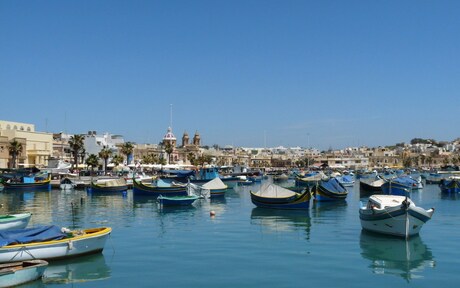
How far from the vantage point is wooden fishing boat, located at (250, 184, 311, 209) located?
128 feet

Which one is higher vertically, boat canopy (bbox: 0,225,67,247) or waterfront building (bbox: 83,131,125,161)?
waterfront building (bbox: 83,131,125,161)

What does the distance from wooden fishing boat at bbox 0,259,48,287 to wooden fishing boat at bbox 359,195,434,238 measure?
16.7m

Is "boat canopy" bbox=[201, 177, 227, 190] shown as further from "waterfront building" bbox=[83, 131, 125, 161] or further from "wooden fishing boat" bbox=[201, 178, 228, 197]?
"waterfront building" bbox=[83, 131, 125, 161]

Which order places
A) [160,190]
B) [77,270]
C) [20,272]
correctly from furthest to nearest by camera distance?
1. [160,190]
2. [77,270]
3. [20,272]

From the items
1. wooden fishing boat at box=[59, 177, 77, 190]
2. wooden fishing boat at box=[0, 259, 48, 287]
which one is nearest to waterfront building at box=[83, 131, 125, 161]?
wooden fishing boat at box=[59, 177, 77, 190]

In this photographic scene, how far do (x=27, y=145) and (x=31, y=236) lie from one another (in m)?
80.7

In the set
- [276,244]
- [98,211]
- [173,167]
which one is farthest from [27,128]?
[276,244]

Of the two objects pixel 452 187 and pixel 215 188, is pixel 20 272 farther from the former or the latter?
pixel 452 187

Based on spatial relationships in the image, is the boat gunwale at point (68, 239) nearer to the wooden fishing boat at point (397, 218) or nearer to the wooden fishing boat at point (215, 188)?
the wooden fishing boat at point (397, 218)

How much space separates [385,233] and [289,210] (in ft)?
44.5

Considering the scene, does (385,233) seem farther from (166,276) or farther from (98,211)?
(98,211)

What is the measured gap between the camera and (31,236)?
19656 mm

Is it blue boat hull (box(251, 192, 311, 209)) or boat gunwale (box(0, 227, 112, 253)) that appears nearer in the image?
boat gunwale (box(0, 227, 112, 253))

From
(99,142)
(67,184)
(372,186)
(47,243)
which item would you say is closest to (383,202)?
(47,243)
